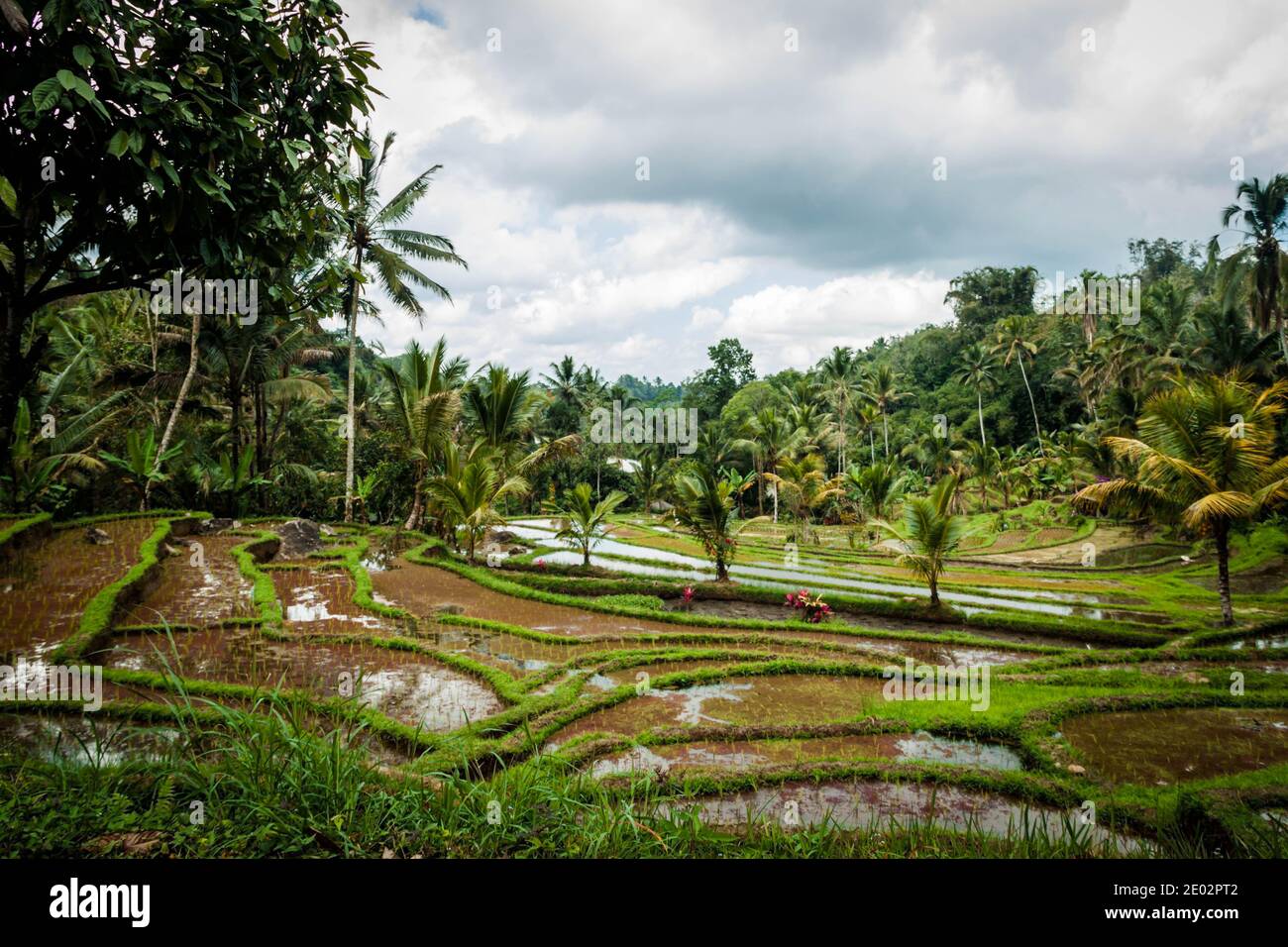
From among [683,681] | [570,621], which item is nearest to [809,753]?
[683,681]

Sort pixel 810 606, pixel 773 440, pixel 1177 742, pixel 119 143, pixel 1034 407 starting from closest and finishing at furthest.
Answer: pixel 119 143, pixel 1177 742, pixel 810 606, pixel 773 440, pixel 1034 407

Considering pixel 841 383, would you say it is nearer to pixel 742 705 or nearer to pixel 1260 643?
pixel 1260 643

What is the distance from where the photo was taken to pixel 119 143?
2.68 meters

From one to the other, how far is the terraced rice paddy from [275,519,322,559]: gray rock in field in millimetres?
408

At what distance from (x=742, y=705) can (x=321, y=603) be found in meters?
7.43

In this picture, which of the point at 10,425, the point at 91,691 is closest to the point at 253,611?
the point at 91,691

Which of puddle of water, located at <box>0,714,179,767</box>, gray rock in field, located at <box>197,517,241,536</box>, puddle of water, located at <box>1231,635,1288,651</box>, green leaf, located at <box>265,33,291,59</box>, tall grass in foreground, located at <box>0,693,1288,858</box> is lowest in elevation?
puddle of water, located at <box>1231,635,1288,651</box>

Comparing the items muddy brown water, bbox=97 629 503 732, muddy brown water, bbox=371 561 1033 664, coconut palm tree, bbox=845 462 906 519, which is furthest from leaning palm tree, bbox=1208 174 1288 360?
muddy brown water, bbox=97 629 503 732

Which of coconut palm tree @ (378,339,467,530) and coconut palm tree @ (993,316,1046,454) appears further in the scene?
coconut palm tree @ (993,316,1046,454)

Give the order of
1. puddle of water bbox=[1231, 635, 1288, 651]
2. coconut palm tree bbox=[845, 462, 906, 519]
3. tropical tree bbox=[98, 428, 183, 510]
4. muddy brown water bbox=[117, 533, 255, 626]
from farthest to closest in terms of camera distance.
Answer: coconut palm tree bbox=[845, 462, 906, 519], tropical tree bbox=[98, 428, 183, 510], puddle of water bbox=[1231, 635, 1288, 651], muddy brown water bbox=[117, 533, 255, 626]

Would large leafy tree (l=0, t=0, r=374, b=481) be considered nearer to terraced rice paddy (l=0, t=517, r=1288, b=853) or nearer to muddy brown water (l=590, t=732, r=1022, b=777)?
terraced rice paddy (l=0, t=517, r=1288, b=853)

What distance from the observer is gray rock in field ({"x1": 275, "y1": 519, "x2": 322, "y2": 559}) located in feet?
48.1

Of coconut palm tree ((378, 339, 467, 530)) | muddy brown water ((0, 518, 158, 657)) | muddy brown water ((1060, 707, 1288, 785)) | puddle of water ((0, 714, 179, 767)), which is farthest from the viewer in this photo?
coconut palm tree ((378, 339, 467, 530))
